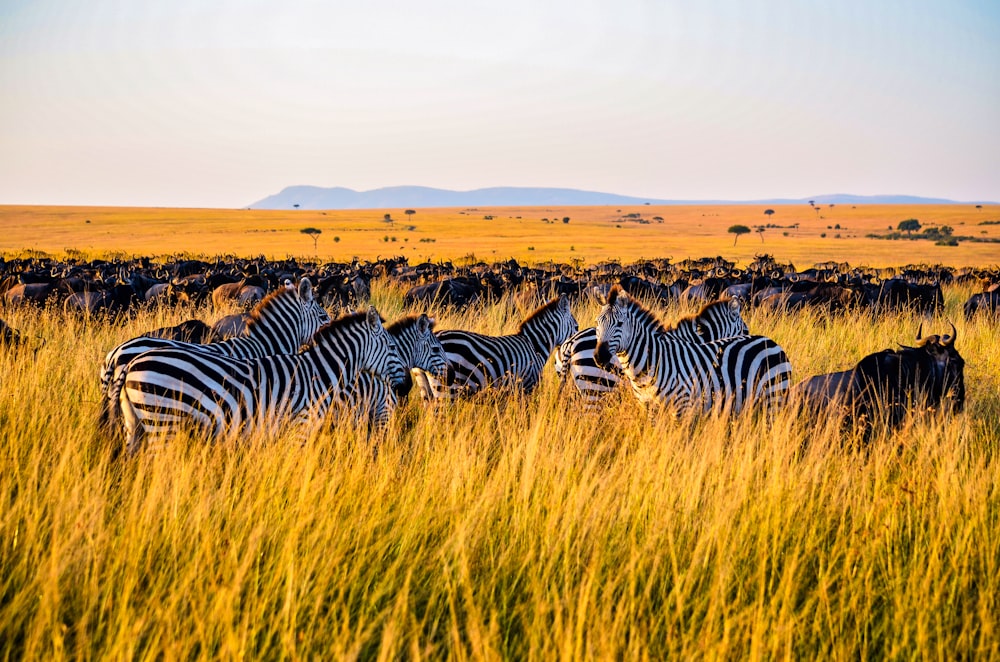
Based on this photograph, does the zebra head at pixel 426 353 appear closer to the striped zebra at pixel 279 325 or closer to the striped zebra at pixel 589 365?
the striped zebra at pixel 589 365

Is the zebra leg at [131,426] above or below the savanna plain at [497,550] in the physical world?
above

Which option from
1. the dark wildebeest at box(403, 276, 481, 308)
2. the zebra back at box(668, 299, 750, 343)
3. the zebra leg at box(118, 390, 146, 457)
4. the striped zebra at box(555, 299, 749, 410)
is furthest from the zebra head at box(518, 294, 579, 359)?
the dark wildebeest at box(403, 276, 481, 308)

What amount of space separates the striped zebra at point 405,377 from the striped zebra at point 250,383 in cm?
8

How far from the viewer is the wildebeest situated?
6336mm

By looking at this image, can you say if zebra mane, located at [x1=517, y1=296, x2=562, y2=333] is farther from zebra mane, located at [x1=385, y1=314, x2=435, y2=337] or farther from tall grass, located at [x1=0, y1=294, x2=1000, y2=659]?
tall grass, located at [x1=0, y1=294, x2=1000, y2=659]

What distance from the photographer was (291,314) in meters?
7.77

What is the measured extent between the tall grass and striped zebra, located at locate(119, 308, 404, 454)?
0.65 ft

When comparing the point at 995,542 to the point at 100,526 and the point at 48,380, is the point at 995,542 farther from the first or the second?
the point at 48,380

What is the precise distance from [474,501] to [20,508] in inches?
92.2

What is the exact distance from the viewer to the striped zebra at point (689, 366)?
670 cm

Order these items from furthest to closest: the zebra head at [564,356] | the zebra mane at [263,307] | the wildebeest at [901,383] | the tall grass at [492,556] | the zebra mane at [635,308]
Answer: the zebra mane at [263,307] < the zebra head at [564,356] < the zebra mane at [635,308] < the wildebeest at [901,383] < the tall grass at [492,556]

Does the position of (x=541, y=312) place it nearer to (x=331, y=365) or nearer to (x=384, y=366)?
(x=384, y=366)

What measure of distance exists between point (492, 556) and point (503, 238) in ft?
261

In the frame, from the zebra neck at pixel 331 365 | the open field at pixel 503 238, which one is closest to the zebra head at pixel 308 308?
the zebra neck at pixel 331 365
